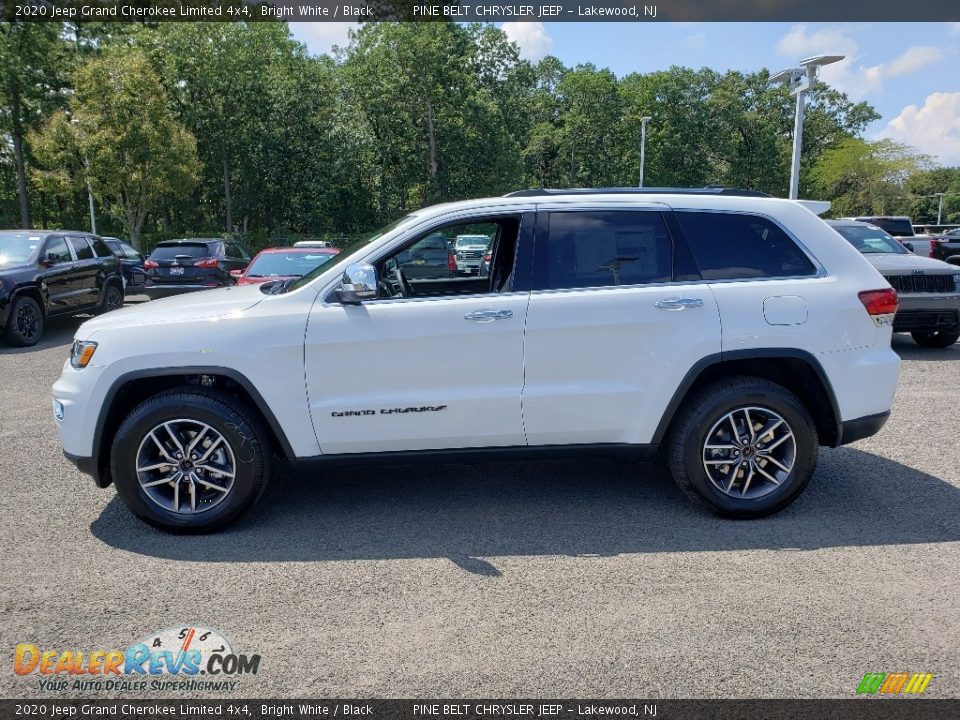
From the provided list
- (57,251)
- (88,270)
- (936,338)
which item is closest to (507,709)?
(936,338)

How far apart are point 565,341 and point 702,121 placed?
194ft

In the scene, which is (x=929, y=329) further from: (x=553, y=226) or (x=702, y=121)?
(x=702, y=121)

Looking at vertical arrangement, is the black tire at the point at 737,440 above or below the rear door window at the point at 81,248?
below

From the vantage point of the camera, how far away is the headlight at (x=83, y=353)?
426cm

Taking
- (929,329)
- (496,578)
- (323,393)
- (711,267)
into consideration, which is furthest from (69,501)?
(929,329)

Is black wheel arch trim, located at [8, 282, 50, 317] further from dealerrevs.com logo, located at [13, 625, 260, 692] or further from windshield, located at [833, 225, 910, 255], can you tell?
windshield, located at [833, 225, 910, 255]

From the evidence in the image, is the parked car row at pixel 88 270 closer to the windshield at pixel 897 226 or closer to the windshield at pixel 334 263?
the windshield at pixel 334 263

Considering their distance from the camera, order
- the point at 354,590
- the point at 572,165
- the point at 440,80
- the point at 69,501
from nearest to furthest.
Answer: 1. the point at 354,590
2. the point at 69,501
3. the point at 440,80
4. the point at 572,165

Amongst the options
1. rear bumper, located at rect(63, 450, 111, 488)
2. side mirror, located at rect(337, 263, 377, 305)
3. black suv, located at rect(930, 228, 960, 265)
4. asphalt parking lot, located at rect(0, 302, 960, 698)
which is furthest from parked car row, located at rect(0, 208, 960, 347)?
black suv, located at rect(930, 228, 960, 265)

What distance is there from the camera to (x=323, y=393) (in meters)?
4.24

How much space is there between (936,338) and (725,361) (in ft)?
26.7

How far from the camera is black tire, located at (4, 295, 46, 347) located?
11266 millimetres

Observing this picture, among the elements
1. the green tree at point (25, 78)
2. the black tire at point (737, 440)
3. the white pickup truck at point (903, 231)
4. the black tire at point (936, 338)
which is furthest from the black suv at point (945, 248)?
the green tree at point (25, 78)

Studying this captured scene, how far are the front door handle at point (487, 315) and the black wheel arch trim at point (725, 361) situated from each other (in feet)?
3.59
